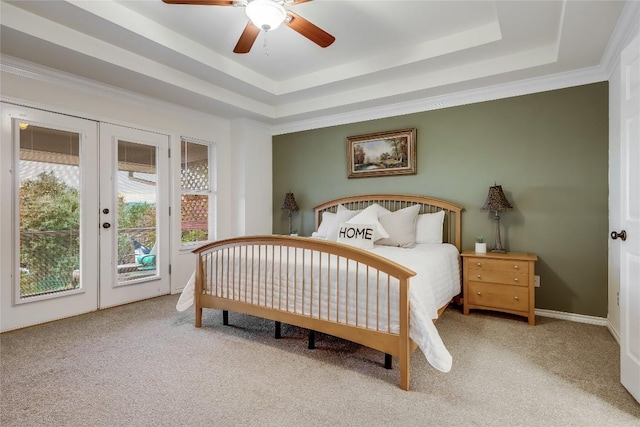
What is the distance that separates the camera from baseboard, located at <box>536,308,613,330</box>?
2.98 meters

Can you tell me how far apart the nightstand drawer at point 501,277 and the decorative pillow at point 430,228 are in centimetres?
54

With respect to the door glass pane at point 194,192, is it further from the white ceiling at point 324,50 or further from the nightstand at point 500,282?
the nightstand at point 500,282

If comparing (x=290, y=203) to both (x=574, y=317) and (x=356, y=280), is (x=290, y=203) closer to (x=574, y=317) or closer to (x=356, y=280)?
(x=356, y=280)

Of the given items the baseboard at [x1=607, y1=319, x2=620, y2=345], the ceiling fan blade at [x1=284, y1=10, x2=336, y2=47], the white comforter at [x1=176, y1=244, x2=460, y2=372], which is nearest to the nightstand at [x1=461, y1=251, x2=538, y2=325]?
the white comforter at [x1=176, y1=244, x2=460, y2=372]

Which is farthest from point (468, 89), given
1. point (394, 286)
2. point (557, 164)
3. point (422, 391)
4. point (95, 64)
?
point (95, 64)

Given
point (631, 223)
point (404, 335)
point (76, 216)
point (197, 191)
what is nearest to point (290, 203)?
point (197, 191)

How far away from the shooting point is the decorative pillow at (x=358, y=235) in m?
3.21

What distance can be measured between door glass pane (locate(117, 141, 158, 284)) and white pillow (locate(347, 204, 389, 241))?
240 cm

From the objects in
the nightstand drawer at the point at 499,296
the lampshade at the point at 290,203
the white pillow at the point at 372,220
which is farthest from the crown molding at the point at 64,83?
the nightstand drawer at the point at 499,296

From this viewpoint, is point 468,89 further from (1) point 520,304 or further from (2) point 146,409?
(2) point 146,409

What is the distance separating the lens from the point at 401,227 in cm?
350

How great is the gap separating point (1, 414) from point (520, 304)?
3.69 metres

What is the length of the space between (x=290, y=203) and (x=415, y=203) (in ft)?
5.81

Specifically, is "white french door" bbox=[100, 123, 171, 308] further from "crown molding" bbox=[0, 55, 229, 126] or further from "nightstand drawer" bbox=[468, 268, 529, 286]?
"nightstand drawer" bbox=[468, 268, 529, 286]
